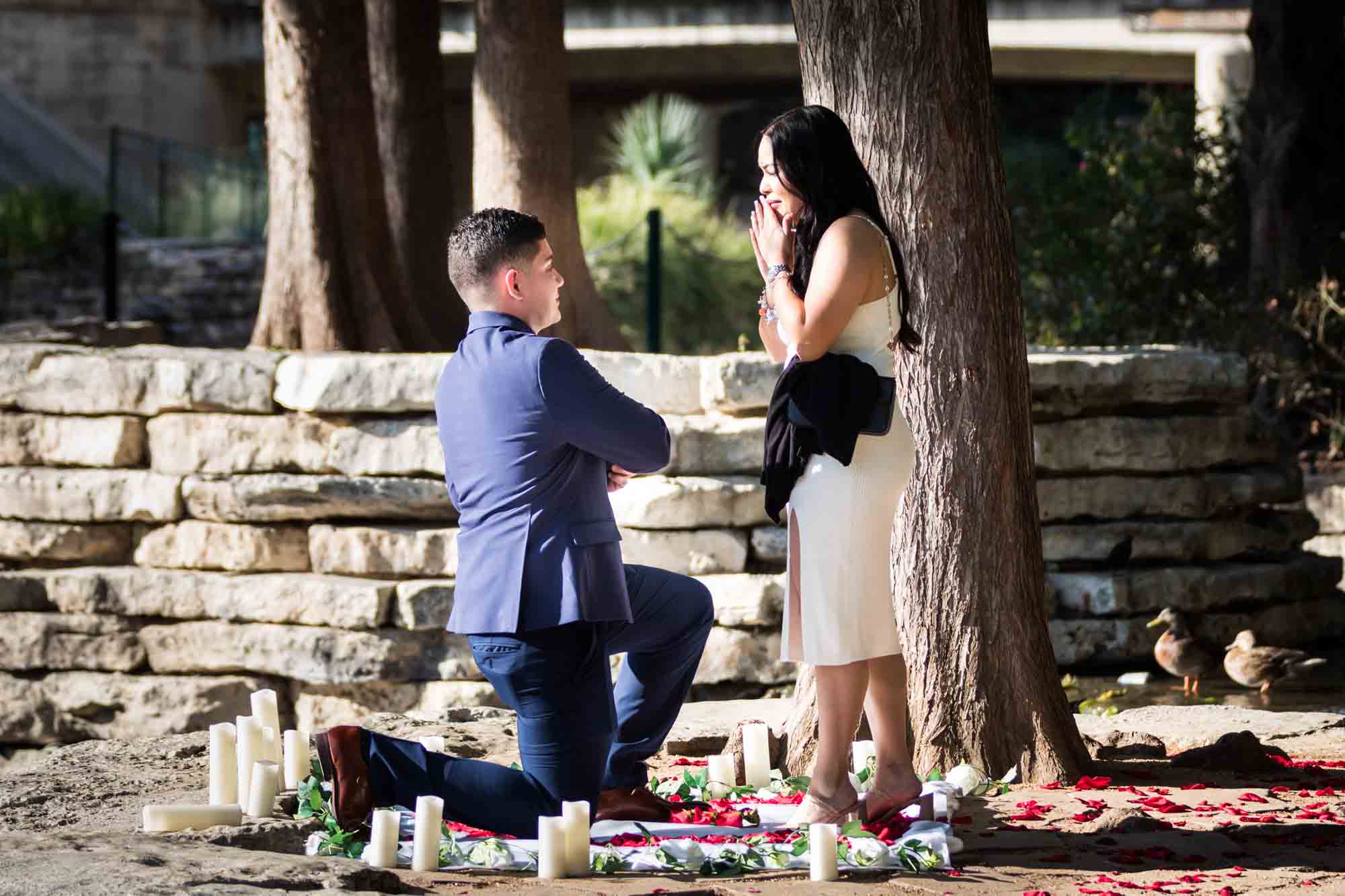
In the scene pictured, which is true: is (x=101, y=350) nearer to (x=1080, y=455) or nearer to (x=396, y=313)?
(x=396, y=313)

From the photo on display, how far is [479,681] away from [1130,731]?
2.96 m

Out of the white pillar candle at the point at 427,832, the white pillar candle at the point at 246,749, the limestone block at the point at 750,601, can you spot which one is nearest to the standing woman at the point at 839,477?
the white pillar candle at the point at 427,832

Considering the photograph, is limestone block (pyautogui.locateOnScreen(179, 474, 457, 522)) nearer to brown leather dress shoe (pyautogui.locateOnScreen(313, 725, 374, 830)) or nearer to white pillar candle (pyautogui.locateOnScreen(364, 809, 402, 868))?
brown leather dress shoe (pyautogui.locateOnScreen(313, 725, 374, 830))

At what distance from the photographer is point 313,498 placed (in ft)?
24.9

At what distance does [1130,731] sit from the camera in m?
5.68

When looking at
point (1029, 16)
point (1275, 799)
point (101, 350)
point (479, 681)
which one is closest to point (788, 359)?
point (1275, 799)

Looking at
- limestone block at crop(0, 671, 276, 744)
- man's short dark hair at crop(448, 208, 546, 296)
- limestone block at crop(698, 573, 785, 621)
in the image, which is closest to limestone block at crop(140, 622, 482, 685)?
limestone block at crop(0, 671, 276, 744)

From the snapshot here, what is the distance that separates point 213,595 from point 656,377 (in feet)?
7.38

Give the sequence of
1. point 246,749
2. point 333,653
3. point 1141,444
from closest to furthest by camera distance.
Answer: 1. point 246,749
2. point 333,653
3. point 1141,444

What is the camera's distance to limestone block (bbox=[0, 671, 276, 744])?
25.3 ft

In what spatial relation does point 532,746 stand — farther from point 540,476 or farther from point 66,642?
point 66,642

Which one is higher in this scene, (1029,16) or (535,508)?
(1029,16)

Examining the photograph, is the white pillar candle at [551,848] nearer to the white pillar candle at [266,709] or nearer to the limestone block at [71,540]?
the white pillar candle at [266,709]

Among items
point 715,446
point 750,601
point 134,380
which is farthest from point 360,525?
point 750,601
